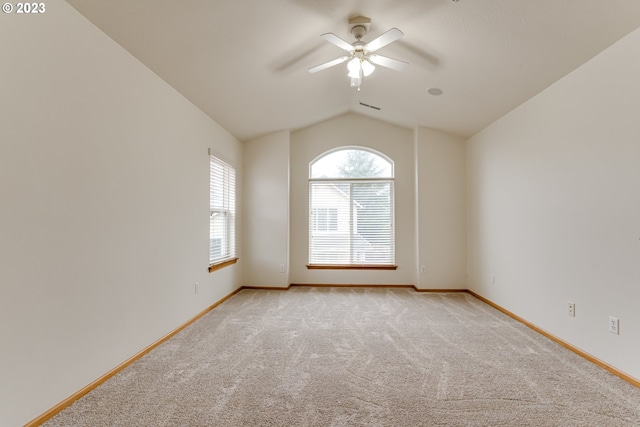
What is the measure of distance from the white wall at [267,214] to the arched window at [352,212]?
53 centimetres

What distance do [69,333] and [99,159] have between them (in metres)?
1.14

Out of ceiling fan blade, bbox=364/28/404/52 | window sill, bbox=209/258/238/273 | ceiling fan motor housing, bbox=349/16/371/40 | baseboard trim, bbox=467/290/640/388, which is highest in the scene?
ceiling fan motor housing, bbox=349/16/371/40

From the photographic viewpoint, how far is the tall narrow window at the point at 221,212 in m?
4.15

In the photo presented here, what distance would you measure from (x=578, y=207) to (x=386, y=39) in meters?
2.15

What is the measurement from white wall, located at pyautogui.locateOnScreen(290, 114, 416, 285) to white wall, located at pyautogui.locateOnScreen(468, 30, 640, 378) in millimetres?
1502

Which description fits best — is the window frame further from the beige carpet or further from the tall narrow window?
the beige carpet

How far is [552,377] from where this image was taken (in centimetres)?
221

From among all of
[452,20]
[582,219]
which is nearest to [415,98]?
[452,20]

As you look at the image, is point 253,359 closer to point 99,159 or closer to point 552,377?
point 99,159

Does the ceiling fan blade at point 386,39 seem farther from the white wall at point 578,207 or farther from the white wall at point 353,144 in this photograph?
the white wall at point 353,144

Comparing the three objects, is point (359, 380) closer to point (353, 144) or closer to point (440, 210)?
point (440, 210)

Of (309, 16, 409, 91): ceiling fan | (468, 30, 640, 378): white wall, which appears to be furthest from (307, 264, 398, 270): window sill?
(309, 16, 409, 91): ceiling fan

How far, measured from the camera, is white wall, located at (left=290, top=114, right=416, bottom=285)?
5.29 meters

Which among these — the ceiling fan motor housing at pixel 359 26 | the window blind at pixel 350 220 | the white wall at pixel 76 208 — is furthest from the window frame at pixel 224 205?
the ceiling fan motor housing at pixel 359 26
